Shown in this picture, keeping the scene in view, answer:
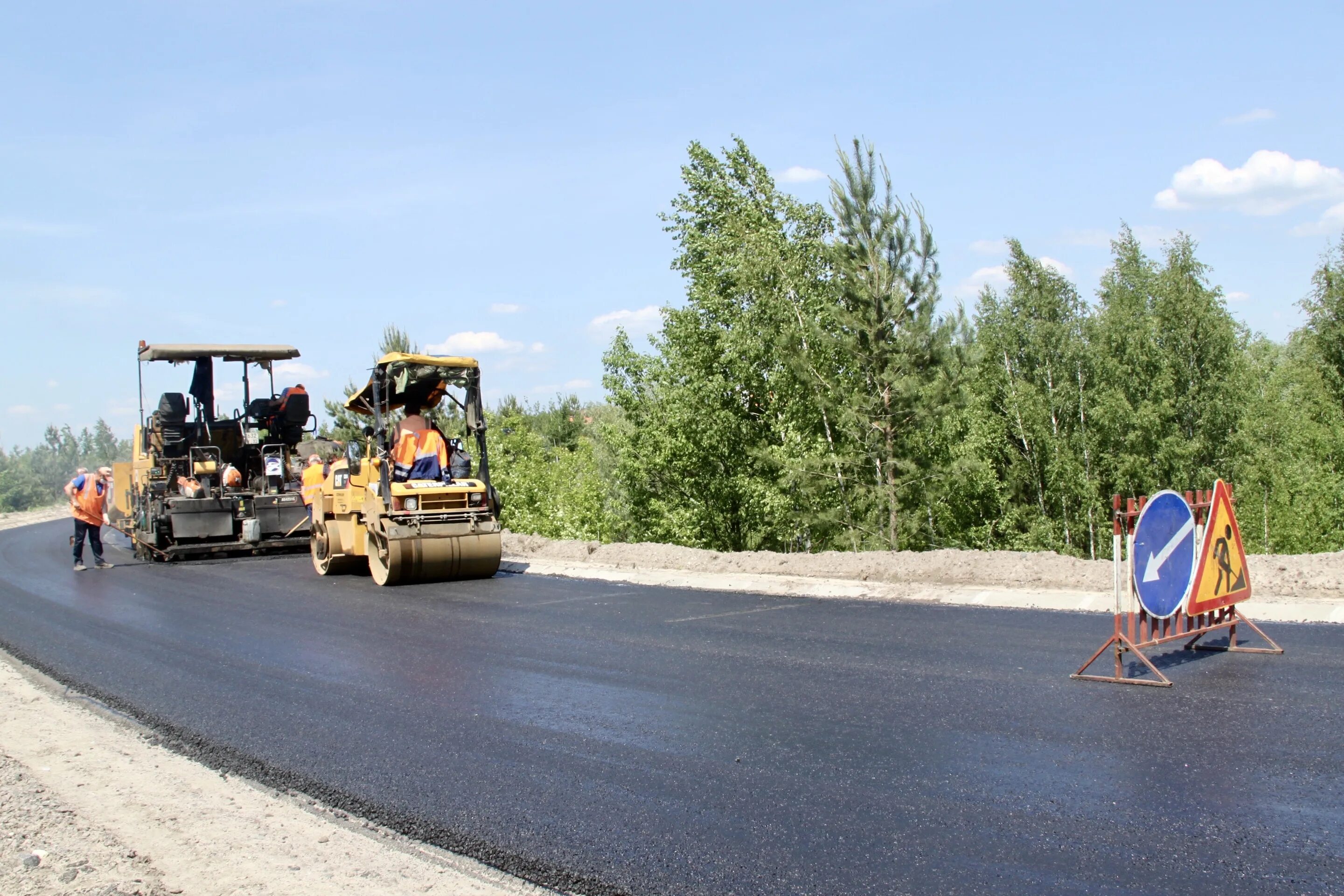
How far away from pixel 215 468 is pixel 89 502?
231 centimetres

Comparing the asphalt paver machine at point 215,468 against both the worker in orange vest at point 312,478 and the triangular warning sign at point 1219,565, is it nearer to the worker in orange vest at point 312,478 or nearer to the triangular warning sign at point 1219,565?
the worker in orange vest at point 312,478

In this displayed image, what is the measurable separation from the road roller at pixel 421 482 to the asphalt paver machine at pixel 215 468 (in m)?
5.20

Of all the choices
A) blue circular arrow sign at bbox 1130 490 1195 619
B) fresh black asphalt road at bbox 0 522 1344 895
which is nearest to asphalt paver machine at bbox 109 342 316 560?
fresh black asphalt road at bbox 0 522 1344 895

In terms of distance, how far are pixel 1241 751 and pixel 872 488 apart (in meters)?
18.0

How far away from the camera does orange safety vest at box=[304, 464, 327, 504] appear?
709 inches

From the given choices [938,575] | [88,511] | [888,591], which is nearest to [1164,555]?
[888,591]

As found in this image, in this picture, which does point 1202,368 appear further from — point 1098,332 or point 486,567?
point 486,567

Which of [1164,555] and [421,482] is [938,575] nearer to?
[1164,555]

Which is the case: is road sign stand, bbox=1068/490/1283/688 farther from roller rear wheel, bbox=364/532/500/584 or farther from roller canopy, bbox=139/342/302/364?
roller canopy, bbox=139/342/302/364

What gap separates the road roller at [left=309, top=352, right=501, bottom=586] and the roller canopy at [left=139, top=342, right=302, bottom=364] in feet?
19.2

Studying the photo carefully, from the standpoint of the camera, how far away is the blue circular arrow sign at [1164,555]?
7078mm

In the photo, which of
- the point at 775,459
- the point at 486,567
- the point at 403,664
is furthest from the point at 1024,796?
the point at 775,459

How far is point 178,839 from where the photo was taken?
182 inches

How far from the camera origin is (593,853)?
4.26 m
